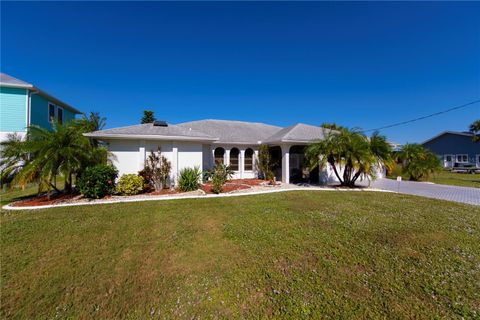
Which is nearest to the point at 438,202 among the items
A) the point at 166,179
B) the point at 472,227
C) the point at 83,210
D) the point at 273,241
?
the point at 472,227

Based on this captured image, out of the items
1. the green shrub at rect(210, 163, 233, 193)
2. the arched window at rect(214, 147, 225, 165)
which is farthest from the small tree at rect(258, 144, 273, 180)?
the green shrub at rect(210, 163, 233, 193)

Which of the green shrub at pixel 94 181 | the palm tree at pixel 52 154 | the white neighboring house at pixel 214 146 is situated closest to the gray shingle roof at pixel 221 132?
the white neighboring house at pixel 214 146

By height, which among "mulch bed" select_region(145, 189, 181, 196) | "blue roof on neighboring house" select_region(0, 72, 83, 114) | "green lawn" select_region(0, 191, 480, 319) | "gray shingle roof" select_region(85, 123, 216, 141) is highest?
"blue roof on neighboring house" select_region(0, 72, 83, 114)

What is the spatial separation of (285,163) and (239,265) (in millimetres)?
11662

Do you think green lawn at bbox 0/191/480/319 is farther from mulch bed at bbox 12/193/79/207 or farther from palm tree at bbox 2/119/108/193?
palm tree at bbox 2/119/108/193

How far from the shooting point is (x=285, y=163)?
15055 millimetres

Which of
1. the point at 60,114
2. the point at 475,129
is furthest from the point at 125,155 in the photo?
the point at 475,129

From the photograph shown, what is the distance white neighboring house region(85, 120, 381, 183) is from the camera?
11758 mm

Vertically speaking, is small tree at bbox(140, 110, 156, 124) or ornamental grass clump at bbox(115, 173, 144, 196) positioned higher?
small tree at bbox(140, 110, 156, 124)

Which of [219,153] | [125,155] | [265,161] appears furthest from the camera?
[219,153]

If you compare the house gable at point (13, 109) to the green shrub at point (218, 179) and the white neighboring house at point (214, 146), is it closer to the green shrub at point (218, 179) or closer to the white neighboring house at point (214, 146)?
the white neighboring house at point (214, 146)

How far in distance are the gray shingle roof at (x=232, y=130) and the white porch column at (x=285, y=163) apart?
3.25m

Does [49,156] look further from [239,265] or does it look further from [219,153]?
[219,153]

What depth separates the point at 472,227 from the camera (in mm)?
6176
